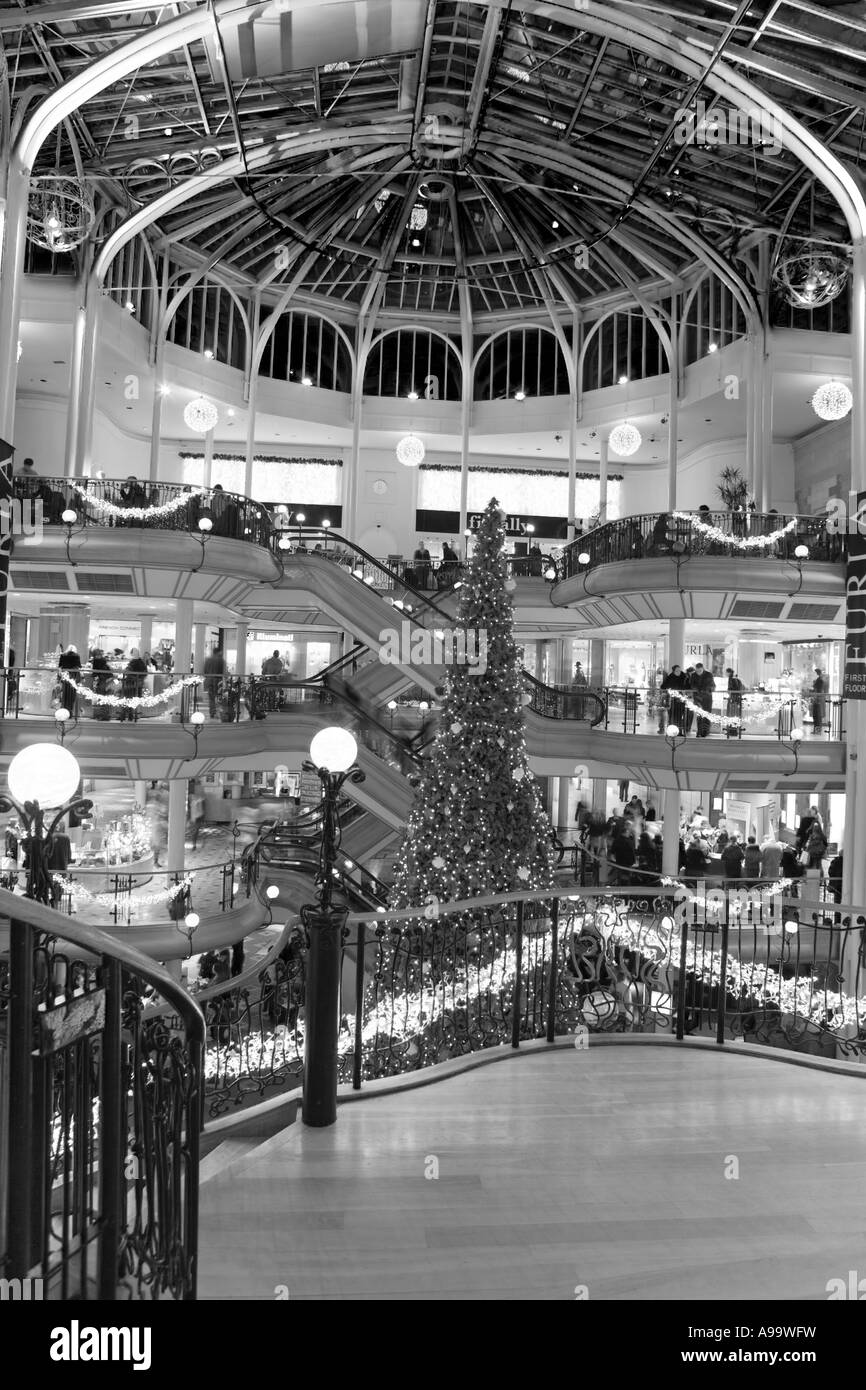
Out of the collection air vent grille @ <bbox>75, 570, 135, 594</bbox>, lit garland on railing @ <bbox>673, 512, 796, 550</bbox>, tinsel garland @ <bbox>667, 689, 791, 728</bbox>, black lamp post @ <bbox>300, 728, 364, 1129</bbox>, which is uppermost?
lit garland on railing @ <bbox>673, 512, 796, 550</bbox>

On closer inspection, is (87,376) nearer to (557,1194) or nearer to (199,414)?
(199,414)

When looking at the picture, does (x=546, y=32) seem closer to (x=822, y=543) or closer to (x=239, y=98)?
(x=239, y=98)

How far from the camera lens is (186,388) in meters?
27.1

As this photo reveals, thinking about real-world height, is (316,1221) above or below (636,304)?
below

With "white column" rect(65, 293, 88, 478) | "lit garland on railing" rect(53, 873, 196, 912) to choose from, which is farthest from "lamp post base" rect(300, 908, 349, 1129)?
"white column" rect(65, 293, 88, 478)

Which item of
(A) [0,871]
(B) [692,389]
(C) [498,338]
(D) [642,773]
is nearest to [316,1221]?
(A) [0,871]

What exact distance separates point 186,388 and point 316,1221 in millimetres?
26070

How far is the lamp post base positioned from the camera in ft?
17.4

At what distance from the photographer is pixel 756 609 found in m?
19.7

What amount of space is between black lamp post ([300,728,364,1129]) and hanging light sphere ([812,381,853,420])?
571 inches

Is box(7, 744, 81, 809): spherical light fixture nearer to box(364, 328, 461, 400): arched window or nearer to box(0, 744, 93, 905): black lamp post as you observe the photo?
box(0, 744, 93, 905): black lamp post

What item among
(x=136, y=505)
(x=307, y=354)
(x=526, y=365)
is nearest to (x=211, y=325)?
(x=307, y=354)

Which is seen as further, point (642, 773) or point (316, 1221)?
point (642, 773)
